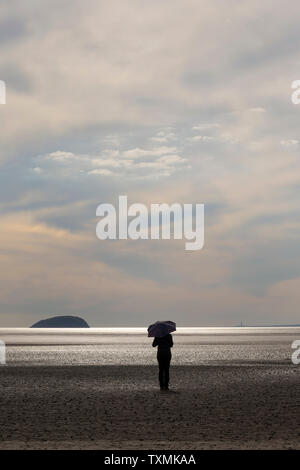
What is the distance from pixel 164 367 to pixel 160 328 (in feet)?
4.88

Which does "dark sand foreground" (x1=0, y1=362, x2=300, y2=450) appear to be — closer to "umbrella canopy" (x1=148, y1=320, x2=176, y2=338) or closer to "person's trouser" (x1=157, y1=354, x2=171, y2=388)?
"person's trouser" (x1=157, y1=354, x2=171, y2=388)

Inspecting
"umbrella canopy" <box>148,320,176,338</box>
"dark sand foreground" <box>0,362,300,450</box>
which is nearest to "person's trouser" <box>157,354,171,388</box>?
"dark sand foreground" <box>0,362,300,450</box>

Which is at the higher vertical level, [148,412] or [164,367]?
[164,367]

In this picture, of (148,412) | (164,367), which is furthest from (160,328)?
(148,412)

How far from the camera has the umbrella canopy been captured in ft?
78.7

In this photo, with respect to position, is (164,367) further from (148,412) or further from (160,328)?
(148,412)

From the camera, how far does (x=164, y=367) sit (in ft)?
A: 79.7

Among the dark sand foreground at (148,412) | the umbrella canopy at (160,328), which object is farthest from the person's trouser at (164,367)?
the umbrella canopy at (160,328)

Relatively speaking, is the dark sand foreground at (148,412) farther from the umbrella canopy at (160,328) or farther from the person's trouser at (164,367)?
the umbrella canopy at (160,328)

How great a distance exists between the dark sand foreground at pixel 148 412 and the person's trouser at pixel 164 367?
1.39 ft

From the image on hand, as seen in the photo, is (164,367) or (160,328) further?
(164,367)
